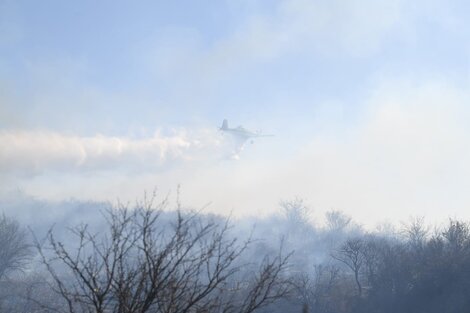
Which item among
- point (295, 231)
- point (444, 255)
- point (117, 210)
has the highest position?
point (295, 231)

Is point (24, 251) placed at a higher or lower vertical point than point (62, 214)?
lower

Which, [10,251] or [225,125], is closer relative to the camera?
[10,251]

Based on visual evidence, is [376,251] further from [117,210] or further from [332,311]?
[117,210]

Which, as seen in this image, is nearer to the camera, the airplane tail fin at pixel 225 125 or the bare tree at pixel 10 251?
the bare tree at pixel 10 251

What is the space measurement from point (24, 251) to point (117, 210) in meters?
50.0

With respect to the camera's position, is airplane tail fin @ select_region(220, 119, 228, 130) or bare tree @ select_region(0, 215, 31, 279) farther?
airplane tail fin @ select_region(220, 119, 228, 130)

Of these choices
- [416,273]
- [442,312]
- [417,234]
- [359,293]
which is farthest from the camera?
[417,234]

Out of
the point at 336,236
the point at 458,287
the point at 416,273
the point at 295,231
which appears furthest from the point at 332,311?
the point at 295,231

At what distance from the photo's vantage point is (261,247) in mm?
73938

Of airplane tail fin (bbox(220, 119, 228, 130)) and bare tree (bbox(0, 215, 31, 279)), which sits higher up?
airplane tail fin (bbox(220, 119, 228, 130))

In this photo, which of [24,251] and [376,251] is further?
[24,251]

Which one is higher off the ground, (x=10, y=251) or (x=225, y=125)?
(x=225, y=125)

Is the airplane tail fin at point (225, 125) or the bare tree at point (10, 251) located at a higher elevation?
the airplane tail fin at point (225, 125)

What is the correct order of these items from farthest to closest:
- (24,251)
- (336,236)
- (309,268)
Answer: (336,236)
(309,268)
(24,251)
